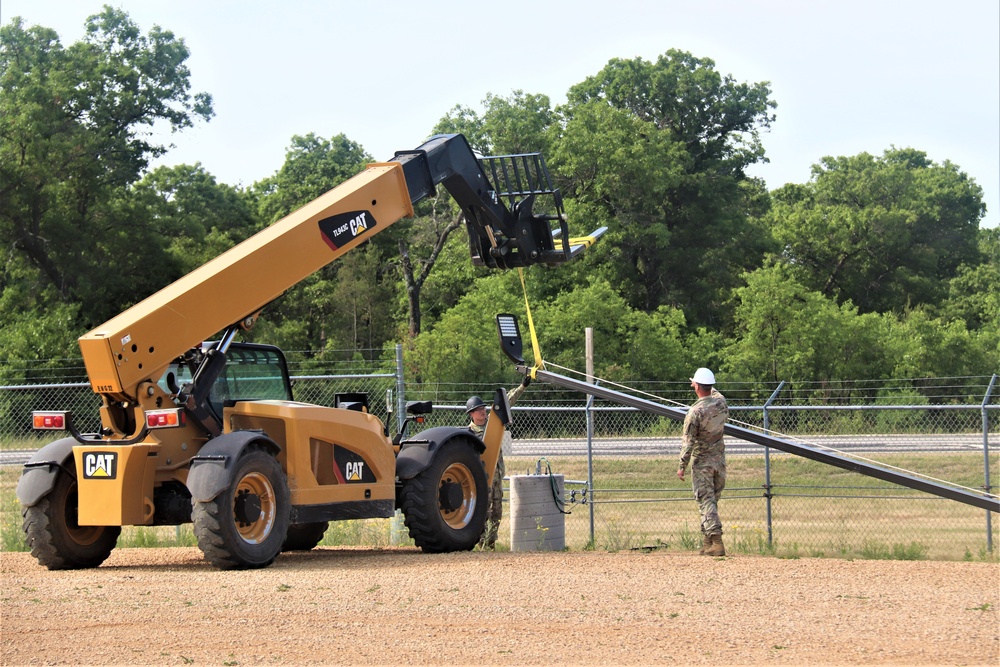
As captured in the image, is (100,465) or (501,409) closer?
(100,465)

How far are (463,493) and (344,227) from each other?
310cm

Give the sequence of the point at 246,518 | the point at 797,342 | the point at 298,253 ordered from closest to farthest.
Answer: the point at 246,518, the point at 298,253, the point at 797,342

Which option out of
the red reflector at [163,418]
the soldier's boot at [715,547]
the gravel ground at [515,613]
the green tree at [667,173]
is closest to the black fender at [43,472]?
the gravel ground at [515,613]

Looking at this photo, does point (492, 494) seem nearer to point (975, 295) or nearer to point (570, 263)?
point (570, 263)

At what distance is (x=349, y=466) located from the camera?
1102 centimetres

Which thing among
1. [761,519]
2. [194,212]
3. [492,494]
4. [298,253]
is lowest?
[761,519]

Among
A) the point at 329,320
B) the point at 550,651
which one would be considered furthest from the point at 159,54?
the point at 550,651

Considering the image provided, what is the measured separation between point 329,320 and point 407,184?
35912 millimetres

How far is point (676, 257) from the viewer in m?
43.5

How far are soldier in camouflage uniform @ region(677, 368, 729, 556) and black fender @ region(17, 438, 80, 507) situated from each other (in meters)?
5.65

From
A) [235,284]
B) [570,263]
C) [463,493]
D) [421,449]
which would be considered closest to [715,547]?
[463,493]

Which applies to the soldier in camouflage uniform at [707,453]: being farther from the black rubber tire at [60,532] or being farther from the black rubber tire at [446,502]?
the black rubber tire at [60,532]

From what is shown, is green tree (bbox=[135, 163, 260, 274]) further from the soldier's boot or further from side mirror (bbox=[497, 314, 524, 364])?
the soldier's boot

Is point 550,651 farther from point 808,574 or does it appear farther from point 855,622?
point 808,574
